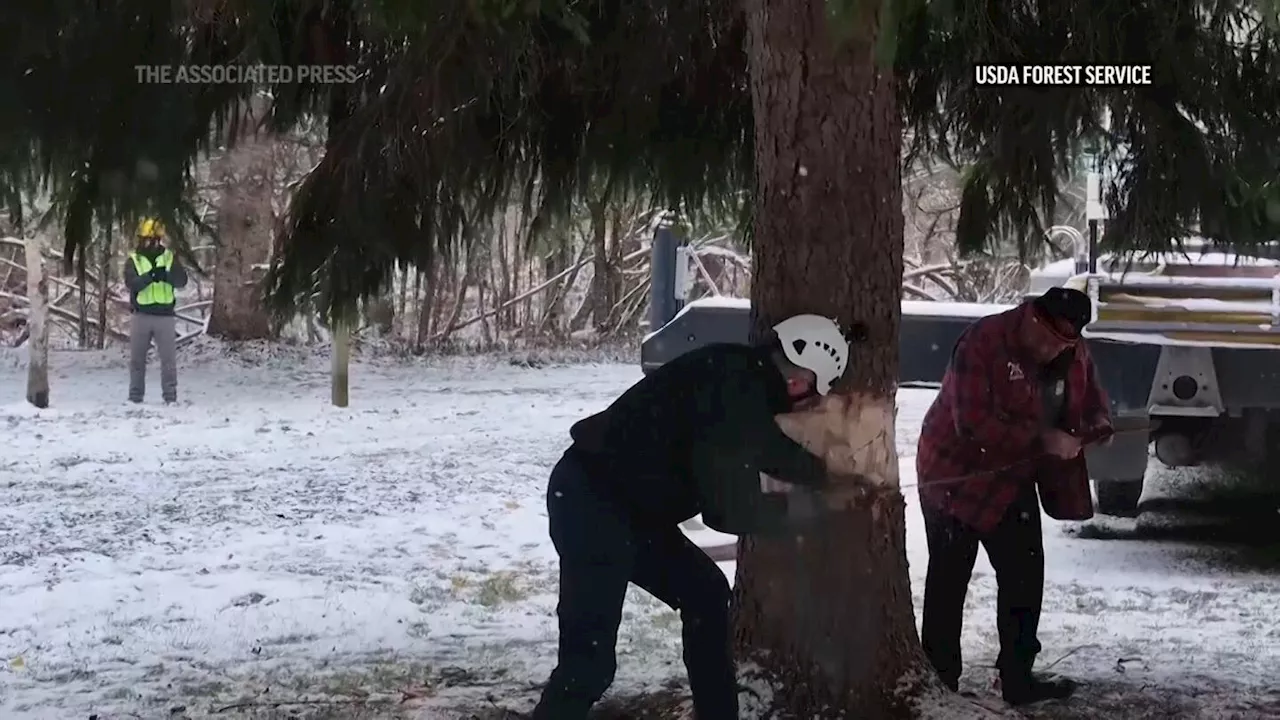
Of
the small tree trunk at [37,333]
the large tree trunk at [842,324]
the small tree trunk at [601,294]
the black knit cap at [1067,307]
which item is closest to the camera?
the large tree trunk at [842,324]

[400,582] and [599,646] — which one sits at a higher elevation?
[599,646]

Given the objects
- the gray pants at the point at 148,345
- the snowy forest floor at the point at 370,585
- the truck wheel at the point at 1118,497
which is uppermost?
the gray pants at the point at 148,345

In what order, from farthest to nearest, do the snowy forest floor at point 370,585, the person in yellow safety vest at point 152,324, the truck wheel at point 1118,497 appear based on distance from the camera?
1. the person in yellow safety vest at point 152,324
2. the truck wheel at point 1118,497
3. the snowy forest floor at point 370,585

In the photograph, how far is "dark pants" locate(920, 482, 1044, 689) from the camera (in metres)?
4.25

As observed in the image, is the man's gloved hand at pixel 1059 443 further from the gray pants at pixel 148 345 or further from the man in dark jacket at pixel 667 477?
the gray pants at pixel 148 345

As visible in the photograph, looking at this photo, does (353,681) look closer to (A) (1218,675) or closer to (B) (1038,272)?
(A) (1218,675)

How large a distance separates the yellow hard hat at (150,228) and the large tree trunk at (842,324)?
179cm

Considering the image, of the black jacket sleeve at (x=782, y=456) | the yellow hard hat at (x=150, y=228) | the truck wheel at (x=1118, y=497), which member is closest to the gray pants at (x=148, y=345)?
the yellow hard hat at (x=150, y=228)

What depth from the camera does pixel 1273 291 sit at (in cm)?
616

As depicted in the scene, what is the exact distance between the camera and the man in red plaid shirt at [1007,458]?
165 inches

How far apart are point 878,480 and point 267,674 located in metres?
2.13

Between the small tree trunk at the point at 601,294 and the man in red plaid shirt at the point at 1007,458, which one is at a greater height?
the small tree trunk at the point at 601,294

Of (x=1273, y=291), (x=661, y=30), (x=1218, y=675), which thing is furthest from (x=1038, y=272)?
(x=661, y=30)

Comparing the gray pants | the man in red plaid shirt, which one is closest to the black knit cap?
the man in red plaid shirt
